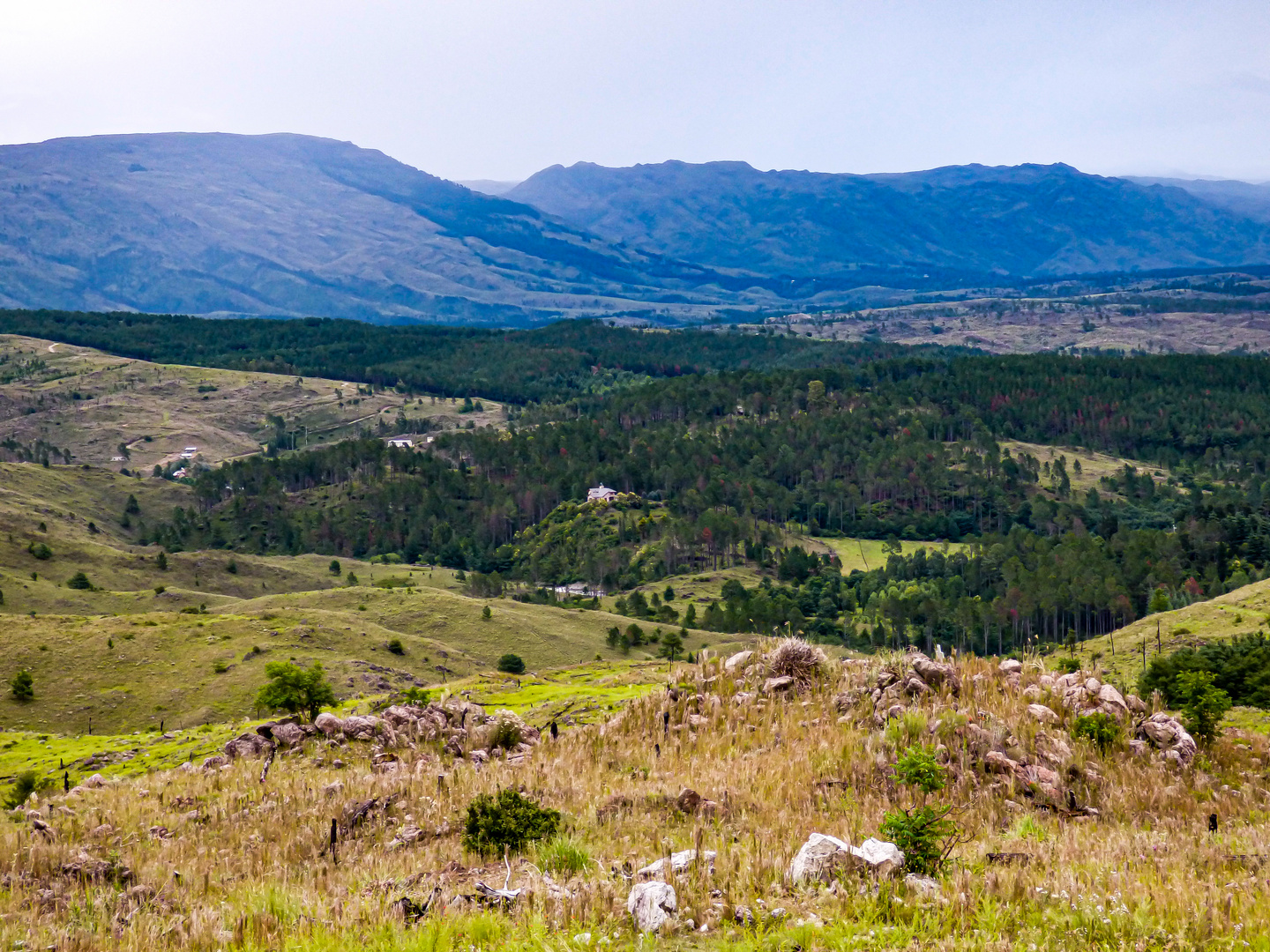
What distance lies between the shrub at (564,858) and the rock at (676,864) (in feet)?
2.89

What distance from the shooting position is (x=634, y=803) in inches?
541

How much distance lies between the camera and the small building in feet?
597

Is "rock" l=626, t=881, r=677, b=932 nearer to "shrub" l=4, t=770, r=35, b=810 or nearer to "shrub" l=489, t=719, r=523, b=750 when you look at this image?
"shrub" l=489, t=719, r=523, b=750

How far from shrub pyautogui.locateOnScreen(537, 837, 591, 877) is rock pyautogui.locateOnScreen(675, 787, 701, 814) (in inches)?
76.8

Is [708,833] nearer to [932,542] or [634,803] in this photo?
[634,803]

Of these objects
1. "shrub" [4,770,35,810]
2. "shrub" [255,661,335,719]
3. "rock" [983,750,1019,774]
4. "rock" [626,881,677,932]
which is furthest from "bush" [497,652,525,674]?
"rock" [626,881,677,932]

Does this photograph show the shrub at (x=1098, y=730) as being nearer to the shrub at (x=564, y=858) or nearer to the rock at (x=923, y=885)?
the rock at (x=923, y=885)

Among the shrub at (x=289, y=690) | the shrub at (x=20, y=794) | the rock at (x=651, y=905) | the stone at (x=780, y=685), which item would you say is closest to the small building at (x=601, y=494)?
the shrub at (x=289, y=690)

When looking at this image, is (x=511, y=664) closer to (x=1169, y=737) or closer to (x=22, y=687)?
(x=22, y=687)

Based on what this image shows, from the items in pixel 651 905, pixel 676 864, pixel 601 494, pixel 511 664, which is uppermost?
pixel 651 905

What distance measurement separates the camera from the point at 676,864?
35.3 ft

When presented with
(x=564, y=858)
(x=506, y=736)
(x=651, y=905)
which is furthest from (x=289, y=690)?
(x=651, y=905)

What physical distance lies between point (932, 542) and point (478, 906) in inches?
6914

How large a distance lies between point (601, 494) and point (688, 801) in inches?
6789
